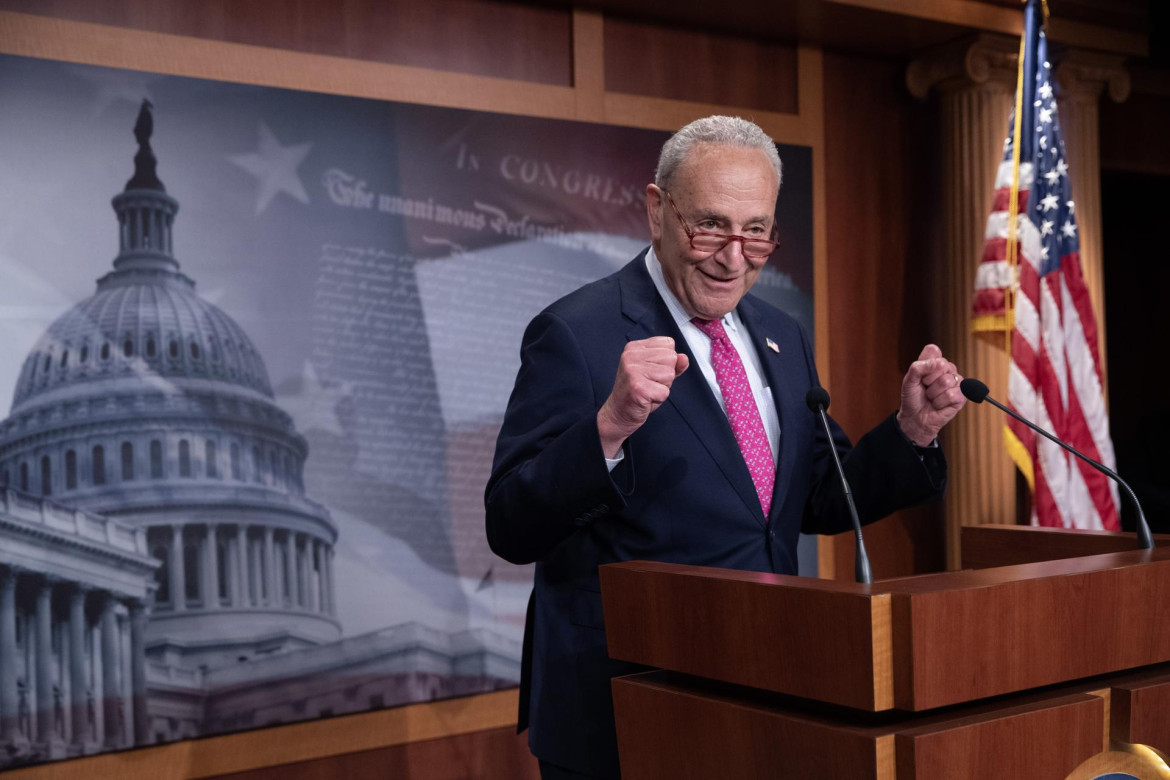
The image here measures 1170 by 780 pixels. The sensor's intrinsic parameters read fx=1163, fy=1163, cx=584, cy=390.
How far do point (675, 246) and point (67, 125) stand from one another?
78.4 inches

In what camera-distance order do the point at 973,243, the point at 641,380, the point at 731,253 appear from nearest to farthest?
the point at 641,380, the point at 731,253, the point at 973,243

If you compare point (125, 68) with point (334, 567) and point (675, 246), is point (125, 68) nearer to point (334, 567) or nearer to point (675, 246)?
point (334, 567)

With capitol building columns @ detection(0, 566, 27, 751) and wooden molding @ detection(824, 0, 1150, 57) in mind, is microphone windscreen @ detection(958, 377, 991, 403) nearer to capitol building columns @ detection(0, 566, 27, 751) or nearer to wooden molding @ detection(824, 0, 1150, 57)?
capitol building columns @ detection(0, 566, 27, 751)

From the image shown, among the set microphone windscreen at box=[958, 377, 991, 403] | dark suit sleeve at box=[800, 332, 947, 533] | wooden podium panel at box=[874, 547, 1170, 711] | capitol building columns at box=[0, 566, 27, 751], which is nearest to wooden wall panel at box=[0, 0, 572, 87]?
capitol building columns at box=[0, 566, 27, 751]

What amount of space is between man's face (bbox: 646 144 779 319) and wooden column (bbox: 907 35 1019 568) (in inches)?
112

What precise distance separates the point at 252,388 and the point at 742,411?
6.15 feet

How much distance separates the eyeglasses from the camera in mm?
1860

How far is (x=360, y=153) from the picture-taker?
3.54 meters

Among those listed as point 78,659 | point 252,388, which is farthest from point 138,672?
point 252,388

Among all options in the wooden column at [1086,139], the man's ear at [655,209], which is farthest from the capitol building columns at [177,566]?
the wooden column at [1086,139]

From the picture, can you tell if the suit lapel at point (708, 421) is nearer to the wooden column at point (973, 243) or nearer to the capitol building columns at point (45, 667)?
the capitol building columns at point (45, 667)

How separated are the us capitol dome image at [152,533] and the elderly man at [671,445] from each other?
159 cm

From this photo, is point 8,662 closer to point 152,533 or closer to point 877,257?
point 152,533

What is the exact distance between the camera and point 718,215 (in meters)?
1.87
